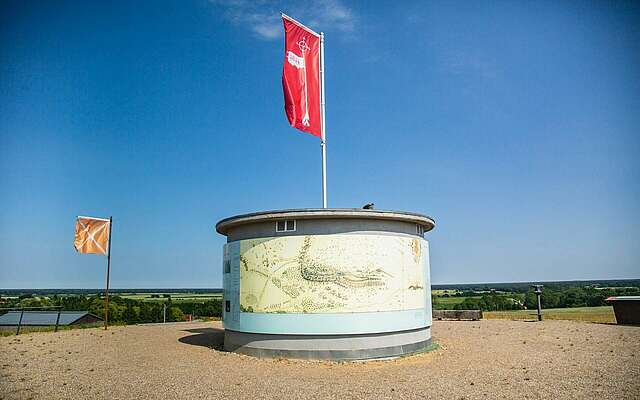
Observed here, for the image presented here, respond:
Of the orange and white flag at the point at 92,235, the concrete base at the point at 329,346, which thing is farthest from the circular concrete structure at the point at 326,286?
the orange and white flag at the point at 92,235

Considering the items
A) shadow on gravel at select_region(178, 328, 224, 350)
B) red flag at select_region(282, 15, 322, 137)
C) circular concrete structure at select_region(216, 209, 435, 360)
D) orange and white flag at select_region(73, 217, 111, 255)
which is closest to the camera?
circular concrete structure at select_region(216, 209, 435, 360)

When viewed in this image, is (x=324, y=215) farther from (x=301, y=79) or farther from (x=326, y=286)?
(x=301, y=79)

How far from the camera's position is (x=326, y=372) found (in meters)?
12.0

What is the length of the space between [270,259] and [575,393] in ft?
29.5

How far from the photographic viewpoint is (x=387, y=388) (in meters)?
10.2

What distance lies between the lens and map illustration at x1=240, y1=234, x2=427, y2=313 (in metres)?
13.9

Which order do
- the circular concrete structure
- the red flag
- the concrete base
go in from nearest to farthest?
the concrete base
the circular concrete structure
the red flag

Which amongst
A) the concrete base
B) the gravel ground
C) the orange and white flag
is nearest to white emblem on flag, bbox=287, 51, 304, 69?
the concrete base

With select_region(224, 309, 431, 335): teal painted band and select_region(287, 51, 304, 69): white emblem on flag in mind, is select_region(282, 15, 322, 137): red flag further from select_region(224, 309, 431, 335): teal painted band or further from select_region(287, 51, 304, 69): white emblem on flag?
select_region(224, 309, 431, 335): teal painted band

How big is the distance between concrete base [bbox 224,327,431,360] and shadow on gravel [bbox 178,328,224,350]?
8.83ft

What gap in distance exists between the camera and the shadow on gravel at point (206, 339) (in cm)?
1725

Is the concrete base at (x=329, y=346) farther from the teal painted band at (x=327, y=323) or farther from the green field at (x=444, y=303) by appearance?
the green field at (x=444, y=303)

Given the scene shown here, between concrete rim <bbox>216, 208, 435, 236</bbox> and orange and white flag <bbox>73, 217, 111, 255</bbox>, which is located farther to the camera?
orange and white flag <bbox>73, 217, 111, 255</bbox>

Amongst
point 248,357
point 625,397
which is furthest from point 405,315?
point 625,397
